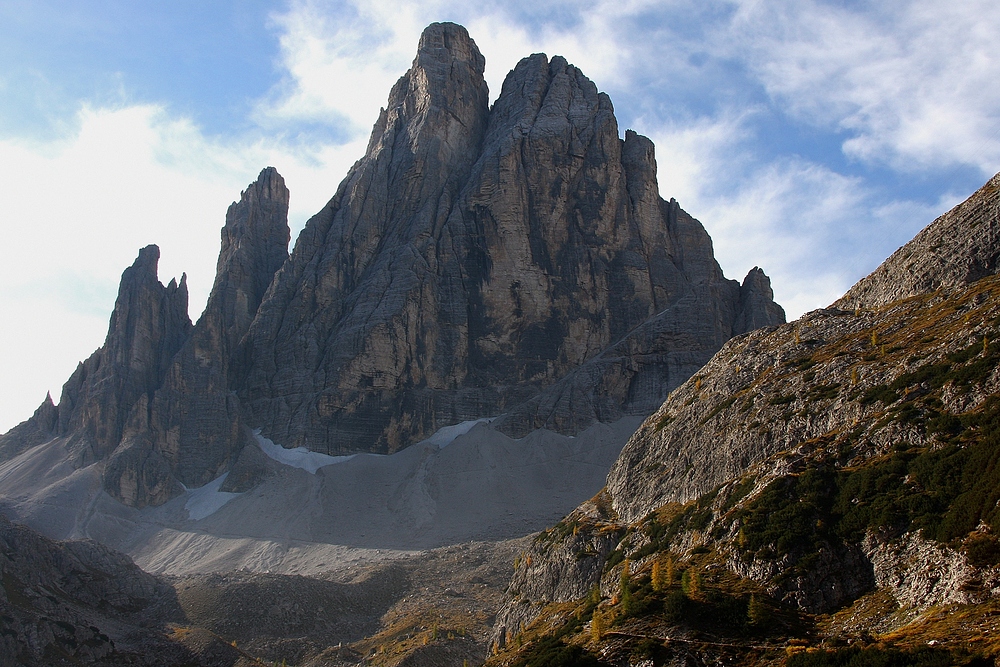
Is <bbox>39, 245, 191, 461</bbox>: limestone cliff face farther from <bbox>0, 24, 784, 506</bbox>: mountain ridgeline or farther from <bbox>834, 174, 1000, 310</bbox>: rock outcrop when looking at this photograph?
<bbox>834, 174, 1000, 310</bbox>: rock outcrop

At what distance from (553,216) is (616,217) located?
11.0 m

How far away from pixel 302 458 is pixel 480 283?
40.3 m

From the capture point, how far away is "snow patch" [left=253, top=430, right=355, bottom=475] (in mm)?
136250

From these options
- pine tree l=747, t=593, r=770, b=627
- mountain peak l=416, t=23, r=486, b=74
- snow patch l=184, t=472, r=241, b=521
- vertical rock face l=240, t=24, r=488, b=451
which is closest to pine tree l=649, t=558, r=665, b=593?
pine tree l=747, t=593, r=770, b=627

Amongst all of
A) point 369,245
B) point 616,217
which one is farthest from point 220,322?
point 616,217

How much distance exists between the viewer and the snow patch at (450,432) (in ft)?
452

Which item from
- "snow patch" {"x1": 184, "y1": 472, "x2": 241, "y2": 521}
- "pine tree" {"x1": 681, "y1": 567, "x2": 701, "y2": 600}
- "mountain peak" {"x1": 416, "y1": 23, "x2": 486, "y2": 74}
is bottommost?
"pine tree" {"x1": 681, "y1": 567, "x2": 701, "y2": 600}

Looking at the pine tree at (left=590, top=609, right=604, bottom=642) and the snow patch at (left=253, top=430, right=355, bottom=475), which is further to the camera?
the snow patch at (left=253, top=430, right=355, bottom=475)

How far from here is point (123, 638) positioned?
239 feet

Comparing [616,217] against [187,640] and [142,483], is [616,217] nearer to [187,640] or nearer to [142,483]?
[142,483]

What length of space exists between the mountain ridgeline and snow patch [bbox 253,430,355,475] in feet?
4.74

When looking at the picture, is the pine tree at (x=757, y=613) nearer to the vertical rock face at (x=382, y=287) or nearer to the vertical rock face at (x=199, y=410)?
the vertical rock face at (x=382, y=287)

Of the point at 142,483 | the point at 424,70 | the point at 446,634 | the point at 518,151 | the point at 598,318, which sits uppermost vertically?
the point at 424,70

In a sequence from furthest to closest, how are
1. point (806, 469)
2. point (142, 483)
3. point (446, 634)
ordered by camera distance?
point (142, 483), point (446, 634), point (806, 469)
